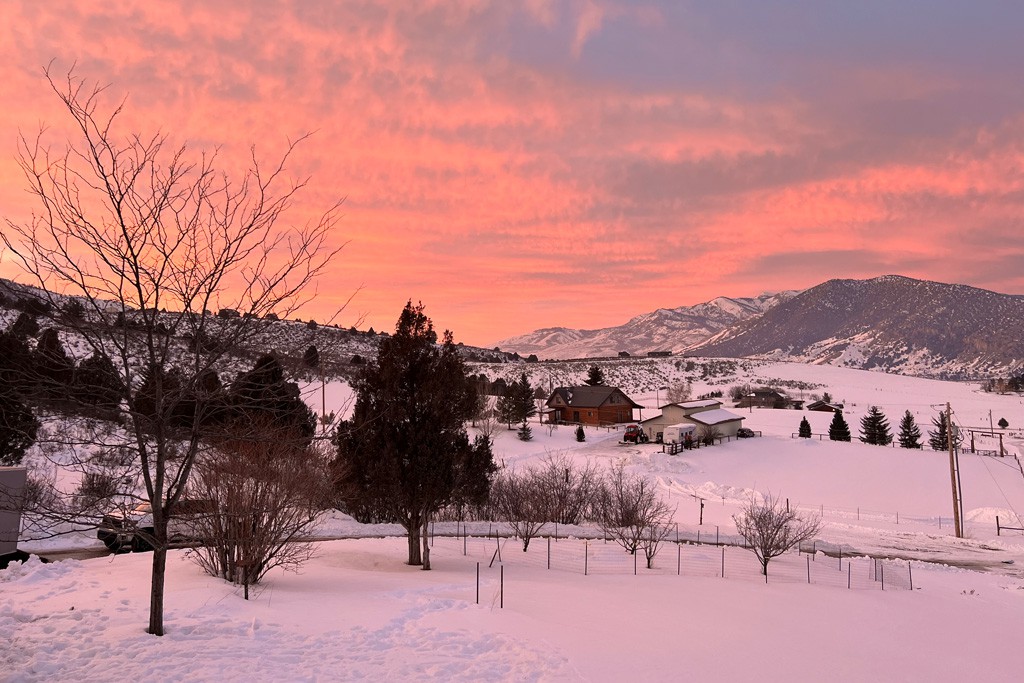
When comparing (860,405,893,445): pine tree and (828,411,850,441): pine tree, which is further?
(860,405,893,445): pine tree

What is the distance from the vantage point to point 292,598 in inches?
630

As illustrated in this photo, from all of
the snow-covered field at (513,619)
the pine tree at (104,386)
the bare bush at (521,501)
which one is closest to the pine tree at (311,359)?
the pine tree at (104,386)

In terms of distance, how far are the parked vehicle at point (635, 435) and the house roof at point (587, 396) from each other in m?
12.7

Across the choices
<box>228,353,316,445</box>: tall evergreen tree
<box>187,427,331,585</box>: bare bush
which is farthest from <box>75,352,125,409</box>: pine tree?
<box>187,427,331,585</box>: bare bush

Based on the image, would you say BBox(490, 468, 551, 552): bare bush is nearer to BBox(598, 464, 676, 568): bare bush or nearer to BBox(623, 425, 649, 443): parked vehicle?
BBox(598, 464, 676, 568): bare bush

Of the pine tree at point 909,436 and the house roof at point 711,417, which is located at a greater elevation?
the house roof at point 711,417

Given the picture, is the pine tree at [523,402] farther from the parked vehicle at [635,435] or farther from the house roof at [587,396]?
the house roof at [587,396]

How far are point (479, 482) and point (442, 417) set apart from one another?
3321mm

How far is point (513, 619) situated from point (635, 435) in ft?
198

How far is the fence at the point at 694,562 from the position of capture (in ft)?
87.8

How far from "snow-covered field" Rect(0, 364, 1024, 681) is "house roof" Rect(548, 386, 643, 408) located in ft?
163

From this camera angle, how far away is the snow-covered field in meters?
10.9

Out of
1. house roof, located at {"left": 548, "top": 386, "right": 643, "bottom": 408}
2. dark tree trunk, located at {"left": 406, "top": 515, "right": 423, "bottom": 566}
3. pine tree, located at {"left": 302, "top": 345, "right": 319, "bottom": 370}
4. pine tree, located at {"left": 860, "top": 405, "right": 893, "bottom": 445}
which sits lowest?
dark tree trunk, located at {"left": 406, "top": 515, "right": 423, "bottom": 566}

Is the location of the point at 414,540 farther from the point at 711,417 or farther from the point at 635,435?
the point at 711,417
